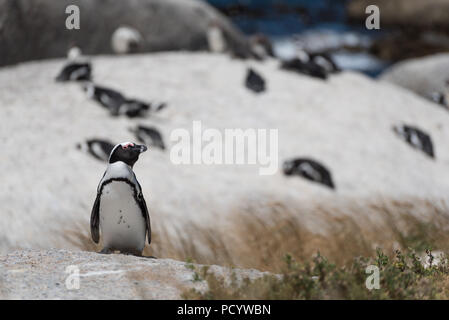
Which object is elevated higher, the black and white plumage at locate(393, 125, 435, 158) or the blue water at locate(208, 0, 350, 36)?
the blue water at locate(208, 0, 350, 36)

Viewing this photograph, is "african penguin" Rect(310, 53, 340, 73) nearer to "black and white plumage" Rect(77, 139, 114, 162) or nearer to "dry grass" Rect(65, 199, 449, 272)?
"dry grass" Rect(65, 199, 449, 272)

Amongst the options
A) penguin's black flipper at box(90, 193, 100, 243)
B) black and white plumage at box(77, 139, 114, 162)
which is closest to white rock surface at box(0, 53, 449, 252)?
black and white plumage at box(77, 139, 114, 162)

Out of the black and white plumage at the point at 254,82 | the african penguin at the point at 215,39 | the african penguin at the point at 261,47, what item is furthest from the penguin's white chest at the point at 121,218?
the african penguin at the point at 261,47

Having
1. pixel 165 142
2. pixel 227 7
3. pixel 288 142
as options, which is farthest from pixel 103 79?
pixel 227 7

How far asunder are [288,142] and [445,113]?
5.70 m

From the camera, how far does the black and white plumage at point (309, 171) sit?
11.8 meters

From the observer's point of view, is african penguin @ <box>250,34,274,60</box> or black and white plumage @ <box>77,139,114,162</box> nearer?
black and white plumage @ <box>77,139,114,162</box>

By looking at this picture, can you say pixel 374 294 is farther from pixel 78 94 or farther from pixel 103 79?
pixel 103 79

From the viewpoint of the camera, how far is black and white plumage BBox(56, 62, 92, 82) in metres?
14.0

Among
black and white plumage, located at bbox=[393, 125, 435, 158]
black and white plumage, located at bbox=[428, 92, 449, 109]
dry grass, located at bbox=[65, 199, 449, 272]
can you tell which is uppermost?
black and white plumage, located at bbox=[428, 92, 449, 109]

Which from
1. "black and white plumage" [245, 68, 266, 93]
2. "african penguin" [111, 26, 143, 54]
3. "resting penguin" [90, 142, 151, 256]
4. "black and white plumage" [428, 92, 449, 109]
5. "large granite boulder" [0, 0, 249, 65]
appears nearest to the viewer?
"resting penguin" [90, 142, 151, 256]

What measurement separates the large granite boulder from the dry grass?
27.4 ft

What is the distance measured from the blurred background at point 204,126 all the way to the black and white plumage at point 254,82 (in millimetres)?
35

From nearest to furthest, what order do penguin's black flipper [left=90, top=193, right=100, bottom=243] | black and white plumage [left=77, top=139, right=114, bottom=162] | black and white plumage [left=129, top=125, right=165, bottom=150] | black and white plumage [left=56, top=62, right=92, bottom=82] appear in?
A: penguin's black flipper [left=90, top=193, right=100, bottom=243]
black and white plumage [left=77, top=139, right=114, bottom=162]
black and white plumage [left=129, top=125, right=165, bottom=150]
black and white plumage [left=56, top=62, right=92, bottom=82]
